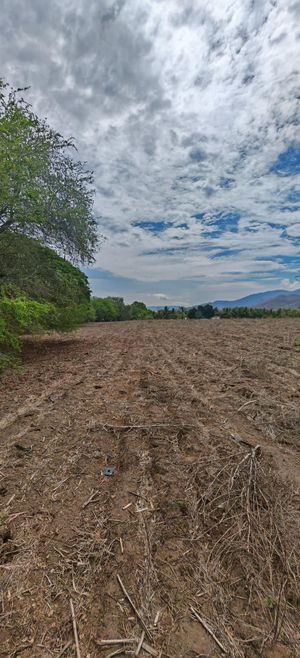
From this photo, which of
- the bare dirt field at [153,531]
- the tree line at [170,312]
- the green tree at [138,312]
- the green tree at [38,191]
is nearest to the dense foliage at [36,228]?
the green tree at [38,191]

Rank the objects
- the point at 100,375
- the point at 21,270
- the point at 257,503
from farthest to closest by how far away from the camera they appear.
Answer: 1. the point at 21,270
2. the point at 100,375
3. the point at 257,503

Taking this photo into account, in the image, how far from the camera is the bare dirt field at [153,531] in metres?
1.30

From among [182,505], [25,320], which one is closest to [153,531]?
[182,505]

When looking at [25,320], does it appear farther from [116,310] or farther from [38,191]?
[116,310]

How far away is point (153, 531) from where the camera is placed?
185 centimetres

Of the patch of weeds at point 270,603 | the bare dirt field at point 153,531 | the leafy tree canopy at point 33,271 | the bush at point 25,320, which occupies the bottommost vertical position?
the patch of weeds at point 270,603

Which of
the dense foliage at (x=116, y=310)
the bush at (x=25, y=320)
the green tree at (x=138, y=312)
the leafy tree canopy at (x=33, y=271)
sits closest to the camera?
the bush at (x=25, y=320)

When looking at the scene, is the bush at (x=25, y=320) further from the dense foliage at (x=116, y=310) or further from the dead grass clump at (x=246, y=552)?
the dense foliage at (x=116, y=310)

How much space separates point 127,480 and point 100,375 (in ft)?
12.5

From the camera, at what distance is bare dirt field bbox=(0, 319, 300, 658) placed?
1304 millimetres

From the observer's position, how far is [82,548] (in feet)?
5.66

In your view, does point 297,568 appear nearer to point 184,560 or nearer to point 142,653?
point 184,560

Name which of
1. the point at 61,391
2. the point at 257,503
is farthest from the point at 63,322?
the point at 257,503

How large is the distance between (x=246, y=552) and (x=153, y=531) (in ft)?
1.93
